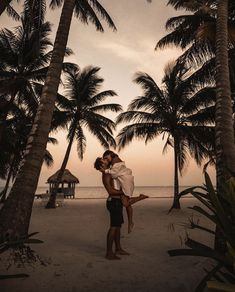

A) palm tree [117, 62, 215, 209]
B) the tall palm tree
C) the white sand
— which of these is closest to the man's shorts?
the white sand

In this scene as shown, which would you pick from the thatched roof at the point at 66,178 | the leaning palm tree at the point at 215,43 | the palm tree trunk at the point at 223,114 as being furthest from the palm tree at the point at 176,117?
the thatched roof at the point at 66,178

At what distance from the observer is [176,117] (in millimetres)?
15414

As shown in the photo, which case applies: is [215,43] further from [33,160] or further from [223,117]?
[33,160]

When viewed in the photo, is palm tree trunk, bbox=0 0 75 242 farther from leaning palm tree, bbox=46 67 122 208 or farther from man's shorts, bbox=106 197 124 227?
leaning palm tree, bbox=46 67 122 208

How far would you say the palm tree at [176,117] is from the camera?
1467cm

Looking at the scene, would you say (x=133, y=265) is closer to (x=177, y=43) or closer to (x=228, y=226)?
(x=228, y=226)

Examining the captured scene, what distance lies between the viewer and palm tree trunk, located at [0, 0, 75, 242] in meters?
4.73

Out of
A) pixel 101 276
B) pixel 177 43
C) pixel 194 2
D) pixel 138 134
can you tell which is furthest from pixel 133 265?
pixel 138 134

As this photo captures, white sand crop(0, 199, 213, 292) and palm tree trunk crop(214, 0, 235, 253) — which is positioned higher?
palm tree trunk crop(214, 0, 235, 253)

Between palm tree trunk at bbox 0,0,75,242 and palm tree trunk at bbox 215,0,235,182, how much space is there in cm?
312

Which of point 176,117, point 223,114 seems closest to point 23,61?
point 176,117

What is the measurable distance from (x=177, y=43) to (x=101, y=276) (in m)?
11.3

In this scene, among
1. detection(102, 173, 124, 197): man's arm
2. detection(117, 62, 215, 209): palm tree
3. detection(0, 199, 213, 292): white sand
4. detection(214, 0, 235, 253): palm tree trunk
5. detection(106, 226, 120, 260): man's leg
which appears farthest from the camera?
detection(117, 62, 215, 209): palm tree

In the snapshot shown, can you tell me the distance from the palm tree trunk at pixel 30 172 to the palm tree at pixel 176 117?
9.77 meters
